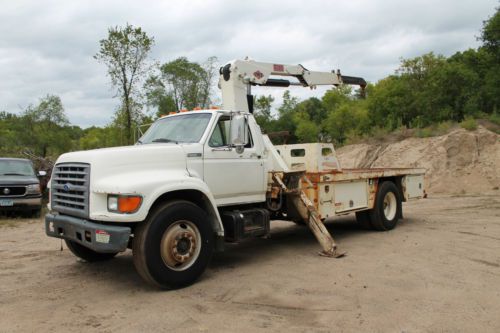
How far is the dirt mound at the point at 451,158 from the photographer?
1834 centimetres

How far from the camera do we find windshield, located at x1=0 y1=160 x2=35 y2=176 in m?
13.0

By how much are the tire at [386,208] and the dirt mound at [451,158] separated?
8974 millimetres

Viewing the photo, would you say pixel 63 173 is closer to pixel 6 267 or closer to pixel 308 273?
pixel 6 267

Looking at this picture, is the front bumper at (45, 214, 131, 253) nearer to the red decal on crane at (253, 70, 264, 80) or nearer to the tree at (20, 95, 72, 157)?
the red decal on crane at (253, 70, 264, 80)

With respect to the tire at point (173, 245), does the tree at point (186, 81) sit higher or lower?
higher

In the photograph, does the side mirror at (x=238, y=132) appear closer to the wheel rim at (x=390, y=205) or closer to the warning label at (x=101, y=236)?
the warning label at (x=101, y=236)

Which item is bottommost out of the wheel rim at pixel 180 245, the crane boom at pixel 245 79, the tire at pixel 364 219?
the tire at pixel 364 219

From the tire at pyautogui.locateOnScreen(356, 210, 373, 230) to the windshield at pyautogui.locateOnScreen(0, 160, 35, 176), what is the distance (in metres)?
9.80

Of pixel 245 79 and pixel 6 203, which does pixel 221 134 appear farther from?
pixel 6 203

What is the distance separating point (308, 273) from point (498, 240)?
412 centimetres

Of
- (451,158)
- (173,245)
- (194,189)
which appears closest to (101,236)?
(173,245)

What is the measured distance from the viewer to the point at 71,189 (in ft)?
18.7

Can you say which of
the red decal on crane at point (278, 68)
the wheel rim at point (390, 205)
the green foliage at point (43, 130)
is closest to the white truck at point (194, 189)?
the red decal on crane at point (278, 68)

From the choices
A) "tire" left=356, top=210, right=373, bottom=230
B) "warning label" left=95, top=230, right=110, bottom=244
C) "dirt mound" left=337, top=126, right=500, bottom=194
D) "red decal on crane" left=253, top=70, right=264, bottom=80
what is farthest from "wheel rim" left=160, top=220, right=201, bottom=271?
"dirt mound" left=337, top=126, right=500, bottom=194
